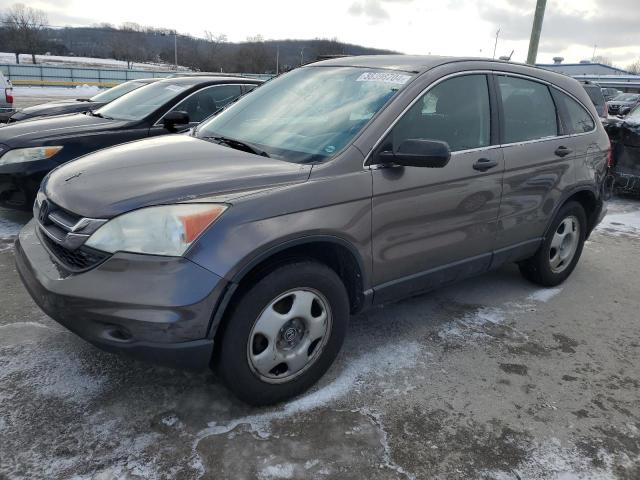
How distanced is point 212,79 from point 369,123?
13.1 ft

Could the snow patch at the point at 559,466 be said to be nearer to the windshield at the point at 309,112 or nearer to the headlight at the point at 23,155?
the windshield at the point at 309,112

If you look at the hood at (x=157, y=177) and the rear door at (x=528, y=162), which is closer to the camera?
the hood at (x=157, y=177)

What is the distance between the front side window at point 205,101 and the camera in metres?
6.04

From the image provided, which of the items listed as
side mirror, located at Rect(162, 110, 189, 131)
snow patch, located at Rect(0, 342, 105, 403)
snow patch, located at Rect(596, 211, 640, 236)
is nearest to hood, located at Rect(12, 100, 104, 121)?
side mirror, located at Rect(162, 110, 189, 131)

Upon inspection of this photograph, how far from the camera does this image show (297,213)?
8.36 ft

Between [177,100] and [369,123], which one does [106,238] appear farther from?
[177,100]

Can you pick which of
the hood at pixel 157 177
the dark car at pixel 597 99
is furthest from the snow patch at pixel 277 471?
the dark car at pixel 597 99

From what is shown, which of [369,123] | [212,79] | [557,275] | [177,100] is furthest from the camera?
[212,79]

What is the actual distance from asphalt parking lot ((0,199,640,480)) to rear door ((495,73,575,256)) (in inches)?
26.9

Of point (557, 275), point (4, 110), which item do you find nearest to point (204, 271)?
point (557, 275)

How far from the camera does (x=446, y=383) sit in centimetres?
303

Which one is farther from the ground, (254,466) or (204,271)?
(204,271)

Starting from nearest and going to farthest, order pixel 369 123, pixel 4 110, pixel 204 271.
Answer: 1. pixel 204 271
2. pixel 369 123
3. pixel 4 110

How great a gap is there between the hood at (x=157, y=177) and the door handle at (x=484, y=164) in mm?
1259
